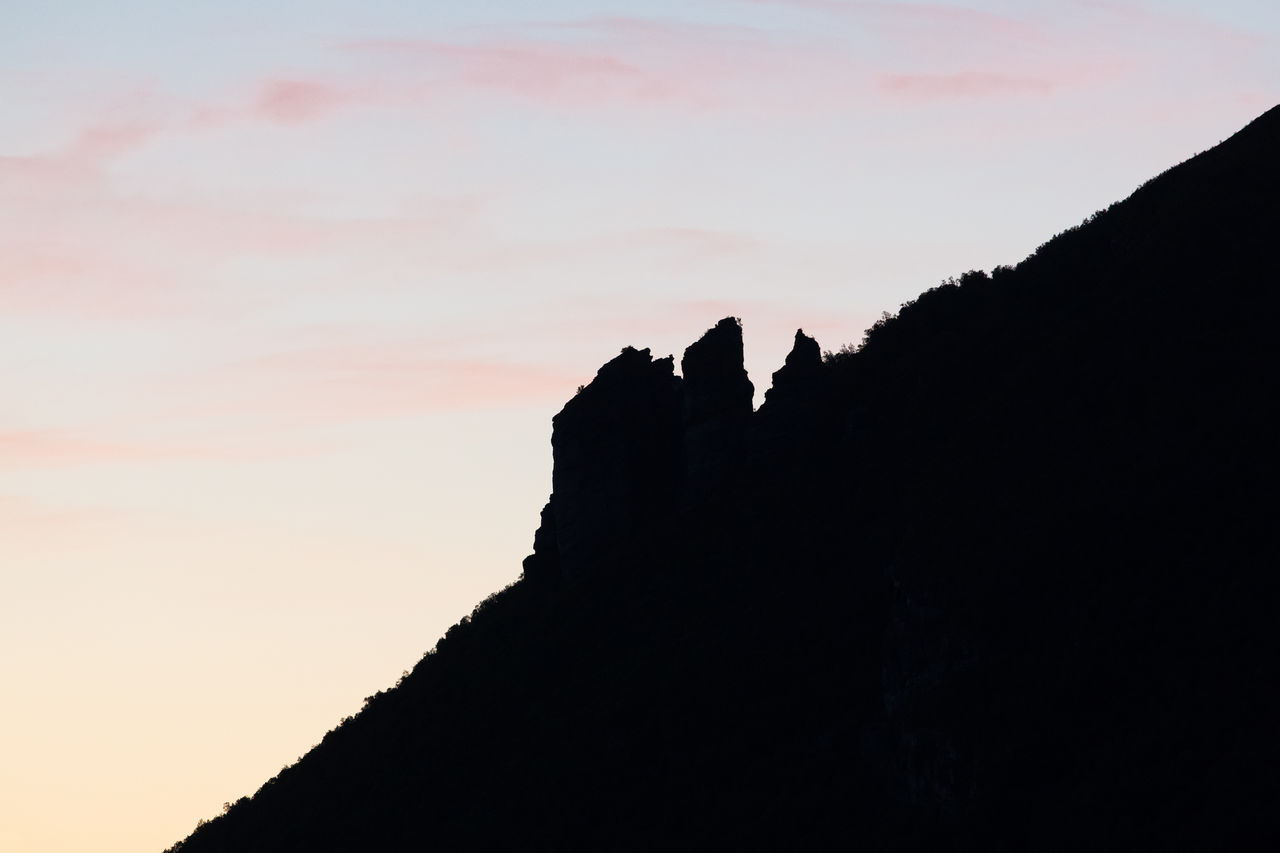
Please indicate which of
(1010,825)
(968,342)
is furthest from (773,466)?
(1010,825)

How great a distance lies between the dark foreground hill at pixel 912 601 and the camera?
9931 cm

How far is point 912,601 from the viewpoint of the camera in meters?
111

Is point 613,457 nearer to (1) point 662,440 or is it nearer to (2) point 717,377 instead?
(1) point 662,440

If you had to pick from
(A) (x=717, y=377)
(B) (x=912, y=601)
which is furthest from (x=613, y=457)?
(B) (x=912, y=601)

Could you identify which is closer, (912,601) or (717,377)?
(912,601)

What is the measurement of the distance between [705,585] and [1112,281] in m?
31.2

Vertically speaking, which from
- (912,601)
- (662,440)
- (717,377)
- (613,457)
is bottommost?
(912,601)

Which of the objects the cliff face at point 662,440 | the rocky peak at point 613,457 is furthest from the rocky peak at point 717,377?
the rocky peak at point 613,457

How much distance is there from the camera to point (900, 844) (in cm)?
10406

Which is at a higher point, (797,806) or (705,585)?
(705,585)

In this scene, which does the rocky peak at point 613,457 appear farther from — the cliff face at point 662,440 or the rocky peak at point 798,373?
the rocky peak at point 798,373

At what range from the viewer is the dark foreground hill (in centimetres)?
9931

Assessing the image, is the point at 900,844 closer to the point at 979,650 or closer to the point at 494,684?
the point at 979,650

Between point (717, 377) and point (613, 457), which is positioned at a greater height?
point (717, 377)
